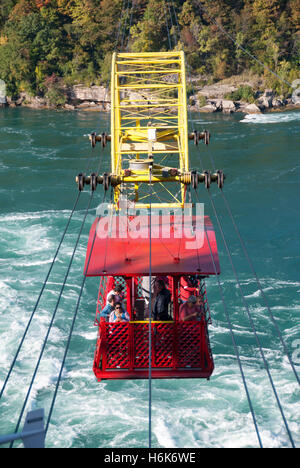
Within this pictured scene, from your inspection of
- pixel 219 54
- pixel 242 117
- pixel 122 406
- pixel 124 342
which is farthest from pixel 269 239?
pixel 219 54

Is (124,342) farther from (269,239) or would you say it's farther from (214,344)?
(269,239)

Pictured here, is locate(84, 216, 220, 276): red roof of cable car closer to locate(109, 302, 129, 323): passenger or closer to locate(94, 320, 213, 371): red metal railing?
locate(109, 302, 129, 323): passenger

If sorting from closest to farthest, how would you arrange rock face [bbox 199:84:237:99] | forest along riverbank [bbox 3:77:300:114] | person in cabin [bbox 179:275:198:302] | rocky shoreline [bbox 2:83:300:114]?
→ person in cabin [bbox 179:275:198:302], rocky shoreline [bbox 2:83:300:114], forest along riverbank [bbox 3:77:300:114], rock face [bbox 199:84:237:99]

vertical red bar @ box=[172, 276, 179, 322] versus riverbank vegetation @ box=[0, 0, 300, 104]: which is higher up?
riverbank vegetation @ box=[0, 0, 300, 104]

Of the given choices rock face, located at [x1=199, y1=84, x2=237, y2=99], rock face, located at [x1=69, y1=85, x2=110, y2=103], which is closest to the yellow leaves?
rock face, located at [x1=69, y1=85, x2=110, y2=103]
